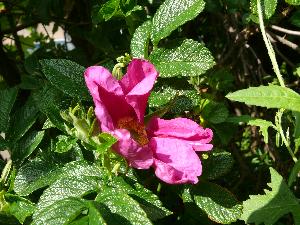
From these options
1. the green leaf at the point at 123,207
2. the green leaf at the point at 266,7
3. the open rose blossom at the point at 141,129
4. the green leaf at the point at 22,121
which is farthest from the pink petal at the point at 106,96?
the green leaf at the point at 266,7

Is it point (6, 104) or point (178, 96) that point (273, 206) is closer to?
point (178, 96)

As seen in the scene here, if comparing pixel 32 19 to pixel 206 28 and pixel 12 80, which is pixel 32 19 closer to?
pixel 12 80

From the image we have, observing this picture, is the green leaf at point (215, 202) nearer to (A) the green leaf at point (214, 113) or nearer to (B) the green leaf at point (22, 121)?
(A) the green leaf at point (214, 113)

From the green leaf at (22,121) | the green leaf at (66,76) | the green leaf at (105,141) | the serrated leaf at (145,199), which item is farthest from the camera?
the green leaf at (22,121)

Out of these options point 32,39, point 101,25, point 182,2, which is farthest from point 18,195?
point 32,39

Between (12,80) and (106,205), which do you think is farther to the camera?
(12,80)

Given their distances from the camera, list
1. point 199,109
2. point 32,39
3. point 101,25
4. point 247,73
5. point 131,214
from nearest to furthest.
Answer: point 131,214, point 199,109, point 101,25, point 247,73, point 32,39
